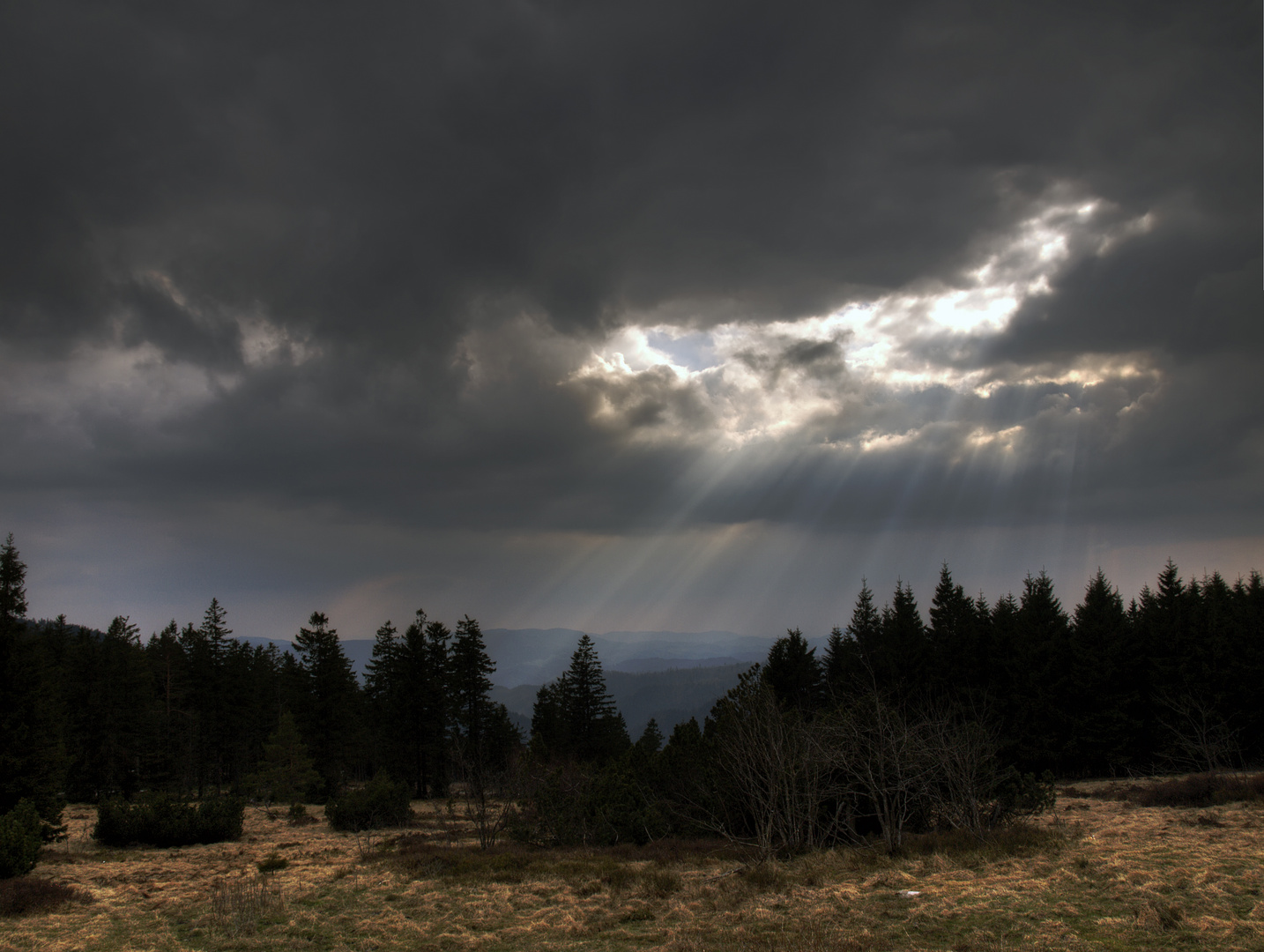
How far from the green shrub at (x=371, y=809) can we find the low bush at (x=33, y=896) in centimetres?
1512

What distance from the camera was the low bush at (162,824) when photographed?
2581cm

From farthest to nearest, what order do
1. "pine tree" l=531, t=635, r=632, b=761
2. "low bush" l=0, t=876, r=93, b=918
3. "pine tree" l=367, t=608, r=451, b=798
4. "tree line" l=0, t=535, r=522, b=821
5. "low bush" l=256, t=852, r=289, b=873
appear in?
"pine tree" l=531, t=635, r=632, b=761
"pine tree" l=367, t=608, r=451, b=798
"tree line" l=0, t=535, r=522, b=821
"low bush" l=256, t=852, r=289, b=873
"low bush" l=0, t=876, r=93, b=918

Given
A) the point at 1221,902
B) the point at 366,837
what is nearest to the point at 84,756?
the point at 366,837

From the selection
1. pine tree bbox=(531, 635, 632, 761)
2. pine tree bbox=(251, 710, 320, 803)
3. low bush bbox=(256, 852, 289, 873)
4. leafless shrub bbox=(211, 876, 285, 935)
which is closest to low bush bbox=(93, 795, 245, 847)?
low bush bbox=(256, 852, 289, 873)

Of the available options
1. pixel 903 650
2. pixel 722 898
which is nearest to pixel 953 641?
pixel 903 650

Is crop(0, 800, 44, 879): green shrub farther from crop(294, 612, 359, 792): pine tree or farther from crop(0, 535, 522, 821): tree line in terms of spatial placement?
Answer: crop(294, 612, 359, 792): pine tree

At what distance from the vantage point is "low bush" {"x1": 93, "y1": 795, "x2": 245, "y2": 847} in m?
25.8

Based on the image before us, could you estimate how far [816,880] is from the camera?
46.0ft

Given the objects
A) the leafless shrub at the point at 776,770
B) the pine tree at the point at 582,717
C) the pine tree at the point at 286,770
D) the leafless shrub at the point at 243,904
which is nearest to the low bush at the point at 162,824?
the pine tree at the point at 286,770

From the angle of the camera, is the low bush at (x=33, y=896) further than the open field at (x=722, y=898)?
Yes

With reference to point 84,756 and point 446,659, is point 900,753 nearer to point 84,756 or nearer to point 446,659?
point 446,659

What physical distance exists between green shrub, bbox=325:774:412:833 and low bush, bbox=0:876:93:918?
49.6 feet

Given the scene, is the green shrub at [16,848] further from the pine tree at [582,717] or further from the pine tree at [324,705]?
the pine tree at [582,717]

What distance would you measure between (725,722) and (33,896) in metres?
18.3
